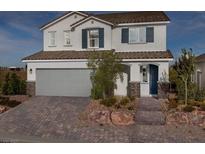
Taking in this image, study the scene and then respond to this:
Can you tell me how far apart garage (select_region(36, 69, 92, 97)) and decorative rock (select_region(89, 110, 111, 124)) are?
554 centimetres

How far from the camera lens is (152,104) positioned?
13594 mm

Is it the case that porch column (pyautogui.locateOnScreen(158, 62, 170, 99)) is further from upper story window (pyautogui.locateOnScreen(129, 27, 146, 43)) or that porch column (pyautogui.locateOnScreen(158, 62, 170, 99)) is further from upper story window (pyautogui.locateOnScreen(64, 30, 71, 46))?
upper story window (pyautogui.locateOnScreen(64, 30, 71, 46))

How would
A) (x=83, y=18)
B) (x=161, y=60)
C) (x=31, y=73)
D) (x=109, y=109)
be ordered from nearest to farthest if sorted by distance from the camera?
1. (x=109, y=109)
2. (x=161, y=60)
3. (x=31, y=73)
4. (x=83, y=18)

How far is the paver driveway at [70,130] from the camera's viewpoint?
29.8ft

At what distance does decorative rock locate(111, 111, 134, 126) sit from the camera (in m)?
11.1

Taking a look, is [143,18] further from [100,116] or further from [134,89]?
[100,116]

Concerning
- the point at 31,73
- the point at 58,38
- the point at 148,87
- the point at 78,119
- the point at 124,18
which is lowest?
the point at 78,119

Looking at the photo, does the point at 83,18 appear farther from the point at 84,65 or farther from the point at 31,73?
the point at 31,73

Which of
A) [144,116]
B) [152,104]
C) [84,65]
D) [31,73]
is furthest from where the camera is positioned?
[31,73]

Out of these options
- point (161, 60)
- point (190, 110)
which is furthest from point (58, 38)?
point (190, 110)

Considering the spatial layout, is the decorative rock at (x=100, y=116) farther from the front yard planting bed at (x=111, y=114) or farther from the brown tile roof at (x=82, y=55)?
the brown tile roof at (x=82, y=55)

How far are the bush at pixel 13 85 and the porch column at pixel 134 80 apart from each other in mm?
9015

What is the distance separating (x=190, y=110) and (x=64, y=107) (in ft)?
24.7

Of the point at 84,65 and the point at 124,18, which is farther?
the point at 124,18
